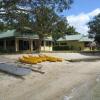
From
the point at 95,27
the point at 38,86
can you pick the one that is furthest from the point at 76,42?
the point at 38,86

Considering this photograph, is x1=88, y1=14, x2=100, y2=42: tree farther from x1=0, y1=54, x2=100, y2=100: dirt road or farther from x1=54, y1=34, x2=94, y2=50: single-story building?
x1=0, y1=54, x2=100, y2=100: dirt road

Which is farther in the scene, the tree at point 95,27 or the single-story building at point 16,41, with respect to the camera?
the tree at point 95,27

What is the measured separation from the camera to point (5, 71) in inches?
882

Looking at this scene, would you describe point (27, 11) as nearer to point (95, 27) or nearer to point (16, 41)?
point (16, 41)

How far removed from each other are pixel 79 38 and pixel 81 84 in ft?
196

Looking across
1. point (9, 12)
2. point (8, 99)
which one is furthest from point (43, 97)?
point (9, 12)

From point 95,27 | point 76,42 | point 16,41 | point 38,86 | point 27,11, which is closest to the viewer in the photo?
point 38,86

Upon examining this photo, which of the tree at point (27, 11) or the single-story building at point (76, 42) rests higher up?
the tree at point (27, 11)

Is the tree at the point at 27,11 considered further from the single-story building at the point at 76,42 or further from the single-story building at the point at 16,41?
the single-story building at the point at 76,42

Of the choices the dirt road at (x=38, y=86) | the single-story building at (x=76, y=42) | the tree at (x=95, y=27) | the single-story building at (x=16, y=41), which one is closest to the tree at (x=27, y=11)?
the dirt road at (x=38, y=86)

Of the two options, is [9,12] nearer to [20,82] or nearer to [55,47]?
[20,82]

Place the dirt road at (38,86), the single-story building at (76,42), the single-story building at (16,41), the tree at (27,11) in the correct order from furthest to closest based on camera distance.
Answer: the single-story building at (76,42) → the single-story building at (16,41) → the tree at (27,11) → the dirt road at (38,86)

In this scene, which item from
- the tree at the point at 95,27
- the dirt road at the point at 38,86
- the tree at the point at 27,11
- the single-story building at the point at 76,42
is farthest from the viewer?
the single-story building at the point at 76,42

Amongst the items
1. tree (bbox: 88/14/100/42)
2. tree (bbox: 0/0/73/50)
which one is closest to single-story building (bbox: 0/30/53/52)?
tree (bbox: 88/14/100/42)
